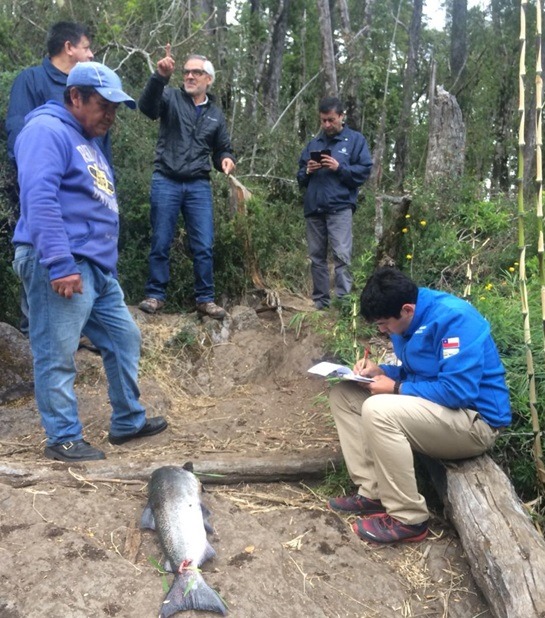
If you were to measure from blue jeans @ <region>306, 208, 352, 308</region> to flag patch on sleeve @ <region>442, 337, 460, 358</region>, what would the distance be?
3.07 m

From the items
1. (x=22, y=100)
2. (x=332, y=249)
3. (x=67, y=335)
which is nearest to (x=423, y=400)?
(x=67, y=335)

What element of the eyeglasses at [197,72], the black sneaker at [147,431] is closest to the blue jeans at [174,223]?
the eyeglasses at [197,72]

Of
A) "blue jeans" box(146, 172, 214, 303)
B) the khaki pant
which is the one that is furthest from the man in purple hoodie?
"blue jeans" box(146, 172, 214, 303)

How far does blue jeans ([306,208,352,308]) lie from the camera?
646cm

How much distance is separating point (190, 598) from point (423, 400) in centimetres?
157

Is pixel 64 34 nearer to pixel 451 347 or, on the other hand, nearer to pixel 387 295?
pixel 387 295

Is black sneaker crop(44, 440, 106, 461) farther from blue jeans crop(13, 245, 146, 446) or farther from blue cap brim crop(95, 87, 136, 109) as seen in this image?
blue cap brim crop(95, 87, 136, 109)

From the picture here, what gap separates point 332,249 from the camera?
6.57 metres

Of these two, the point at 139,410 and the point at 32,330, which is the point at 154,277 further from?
the point at 32,330

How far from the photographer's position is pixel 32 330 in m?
3.87

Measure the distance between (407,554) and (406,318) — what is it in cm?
128

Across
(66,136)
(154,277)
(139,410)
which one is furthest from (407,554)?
(154,277)

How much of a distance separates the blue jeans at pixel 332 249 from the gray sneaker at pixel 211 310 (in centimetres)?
98

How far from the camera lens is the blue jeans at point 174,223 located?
612 cm
